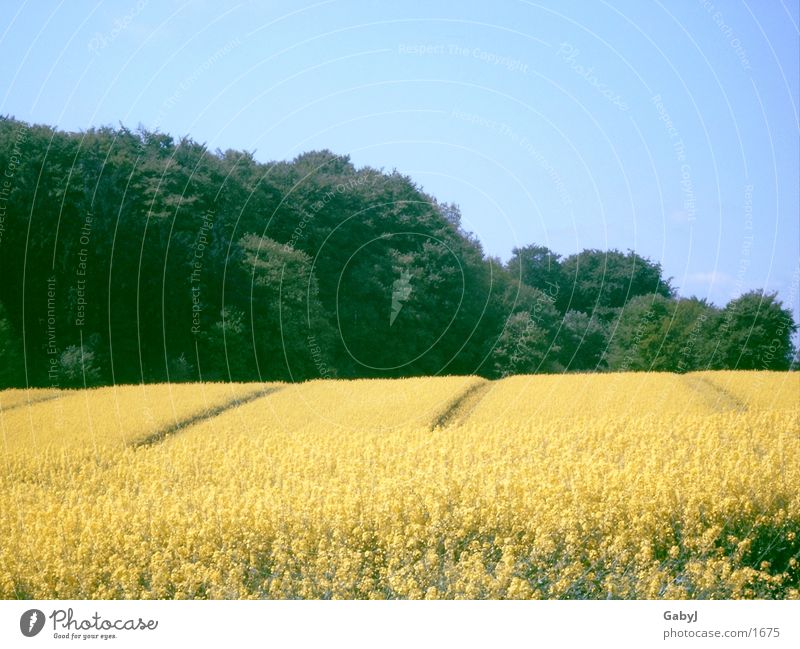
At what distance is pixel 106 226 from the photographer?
10352 mm

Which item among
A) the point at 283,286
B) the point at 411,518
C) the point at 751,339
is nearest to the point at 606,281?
the point at 751,339

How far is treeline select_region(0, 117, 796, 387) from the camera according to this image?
9516 millimetres

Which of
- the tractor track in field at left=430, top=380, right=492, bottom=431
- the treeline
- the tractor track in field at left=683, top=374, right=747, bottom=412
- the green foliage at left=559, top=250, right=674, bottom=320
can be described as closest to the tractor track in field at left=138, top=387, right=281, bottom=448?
the treeline

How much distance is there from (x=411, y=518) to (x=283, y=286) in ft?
21.4

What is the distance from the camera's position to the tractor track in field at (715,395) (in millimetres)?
9336

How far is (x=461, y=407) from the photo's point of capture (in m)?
10.3

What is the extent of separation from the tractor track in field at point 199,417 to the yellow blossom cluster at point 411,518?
4.9 inches

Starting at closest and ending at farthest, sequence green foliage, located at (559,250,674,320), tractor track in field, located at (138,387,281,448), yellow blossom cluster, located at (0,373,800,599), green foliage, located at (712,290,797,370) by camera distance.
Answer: yellow blossom cluster, located at (0,373,800,599)
tractor track in field, located at (138,387,281,448)
green foliage, located at (712,290,797,370)
green foliage, located at (559,250,674,320)

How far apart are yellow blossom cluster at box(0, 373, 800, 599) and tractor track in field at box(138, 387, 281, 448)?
12 centimetres

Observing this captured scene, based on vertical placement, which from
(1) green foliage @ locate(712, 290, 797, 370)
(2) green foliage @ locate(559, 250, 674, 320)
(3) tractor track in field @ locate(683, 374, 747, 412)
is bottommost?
(3) tractor track in field @ locate(683, 374, 747, 412)

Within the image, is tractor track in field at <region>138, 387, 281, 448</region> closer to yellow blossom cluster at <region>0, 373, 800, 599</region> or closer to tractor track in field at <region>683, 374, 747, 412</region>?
yellow blossom cluster at <region>0, 373, 800, 599</region>
